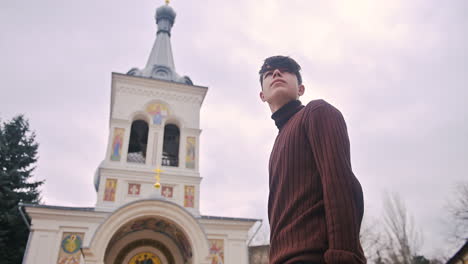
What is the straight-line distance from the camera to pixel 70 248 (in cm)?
1233

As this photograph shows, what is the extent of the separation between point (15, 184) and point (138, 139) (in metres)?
7.68

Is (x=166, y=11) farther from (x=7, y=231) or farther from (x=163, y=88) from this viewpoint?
(x=7, y=231)

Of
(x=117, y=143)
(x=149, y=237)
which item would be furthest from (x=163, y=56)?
(x=149, y=237)

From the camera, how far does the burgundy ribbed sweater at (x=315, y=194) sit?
1583 mm

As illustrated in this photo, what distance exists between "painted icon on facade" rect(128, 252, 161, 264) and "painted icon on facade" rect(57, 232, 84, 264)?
8.09 feet

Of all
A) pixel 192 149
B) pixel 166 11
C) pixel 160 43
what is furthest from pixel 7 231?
pixel 166 11

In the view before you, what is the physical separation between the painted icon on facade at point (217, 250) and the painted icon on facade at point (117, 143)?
544cm

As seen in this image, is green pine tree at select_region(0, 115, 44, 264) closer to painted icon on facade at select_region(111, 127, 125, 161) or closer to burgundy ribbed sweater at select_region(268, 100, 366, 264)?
painted icon on facade at select_region(111, 127, 125, 161)

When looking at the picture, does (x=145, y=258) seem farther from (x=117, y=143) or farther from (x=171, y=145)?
(x=171, y=145)

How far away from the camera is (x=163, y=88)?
17.4 metres

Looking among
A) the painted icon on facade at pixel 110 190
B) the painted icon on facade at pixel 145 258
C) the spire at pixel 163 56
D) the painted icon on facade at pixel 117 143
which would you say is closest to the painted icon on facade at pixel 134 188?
the painted icon on facade at pixel 110 190

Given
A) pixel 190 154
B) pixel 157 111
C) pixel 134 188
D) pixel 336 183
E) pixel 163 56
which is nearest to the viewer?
pixel 336 183

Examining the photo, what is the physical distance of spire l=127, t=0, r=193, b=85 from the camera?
18.5 m

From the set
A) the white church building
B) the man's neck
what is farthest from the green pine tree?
the man's neck
